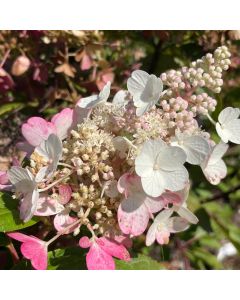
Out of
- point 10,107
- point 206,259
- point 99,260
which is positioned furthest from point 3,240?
point 206,259

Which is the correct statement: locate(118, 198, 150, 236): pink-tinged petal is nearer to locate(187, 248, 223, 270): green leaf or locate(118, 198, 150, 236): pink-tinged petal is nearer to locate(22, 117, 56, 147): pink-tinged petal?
locate(22, 117, 56, 147): pink-tinged petal

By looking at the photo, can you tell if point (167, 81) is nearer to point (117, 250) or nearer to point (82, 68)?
point (117, 250)

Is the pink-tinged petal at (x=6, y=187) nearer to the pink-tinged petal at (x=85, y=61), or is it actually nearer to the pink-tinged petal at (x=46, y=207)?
the pink-tinged petal at (x=46, y=207)

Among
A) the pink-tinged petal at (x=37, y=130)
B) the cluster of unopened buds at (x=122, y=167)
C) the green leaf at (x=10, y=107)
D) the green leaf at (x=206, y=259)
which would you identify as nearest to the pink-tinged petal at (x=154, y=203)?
the cluster of unopened buds at (x=122, y=167)

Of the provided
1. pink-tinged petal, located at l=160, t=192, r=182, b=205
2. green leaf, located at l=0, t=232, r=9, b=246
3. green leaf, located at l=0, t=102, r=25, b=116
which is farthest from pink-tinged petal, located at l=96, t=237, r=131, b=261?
green leaf, located at l=0, t=102, r=25, b=116

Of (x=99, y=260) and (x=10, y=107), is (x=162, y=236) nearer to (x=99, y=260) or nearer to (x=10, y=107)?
(x=99, y=260)
